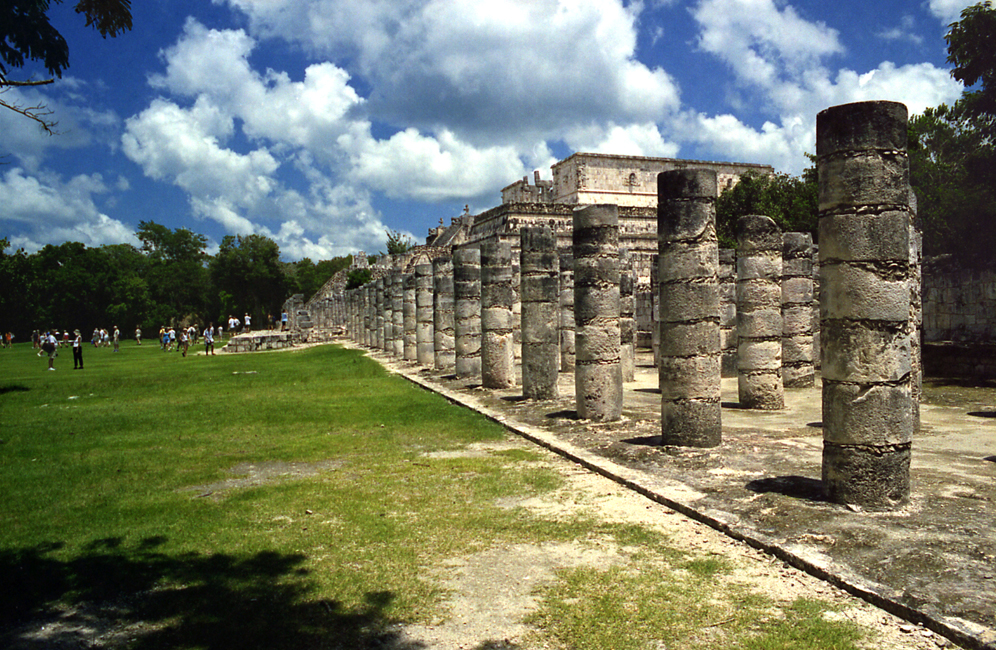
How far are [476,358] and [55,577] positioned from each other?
12.4 metres

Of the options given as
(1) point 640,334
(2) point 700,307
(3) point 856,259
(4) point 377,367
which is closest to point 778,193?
(1) point 640,334

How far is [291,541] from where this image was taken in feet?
17.1

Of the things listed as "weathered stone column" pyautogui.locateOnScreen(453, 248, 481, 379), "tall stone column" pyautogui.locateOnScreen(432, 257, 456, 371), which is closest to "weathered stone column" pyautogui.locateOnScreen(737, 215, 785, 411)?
"weathered stone column" pyautogui.locateOnScreen(453, 248, 481, 379)

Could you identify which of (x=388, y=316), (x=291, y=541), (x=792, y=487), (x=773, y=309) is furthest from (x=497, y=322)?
(x=388, y=316)

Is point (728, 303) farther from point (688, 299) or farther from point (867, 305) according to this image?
point (867, 305)

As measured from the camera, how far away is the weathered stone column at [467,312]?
55.0 feet

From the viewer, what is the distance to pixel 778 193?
32344 millimetres

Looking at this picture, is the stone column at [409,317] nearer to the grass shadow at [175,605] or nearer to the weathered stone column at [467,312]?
the weathered stone column at [467,312]

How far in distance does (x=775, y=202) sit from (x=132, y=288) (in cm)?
5003

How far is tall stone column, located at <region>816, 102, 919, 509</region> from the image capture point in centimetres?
576

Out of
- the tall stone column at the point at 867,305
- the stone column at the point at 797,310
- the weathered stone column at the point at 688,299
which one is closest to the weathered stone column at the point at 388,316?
the stone column at the point at 797,310

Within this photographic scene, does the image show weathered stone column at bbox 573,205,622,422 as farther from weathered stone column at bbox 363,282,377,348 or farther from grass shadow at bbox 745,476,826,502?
weathered stone column at bbox 363,282,377,348

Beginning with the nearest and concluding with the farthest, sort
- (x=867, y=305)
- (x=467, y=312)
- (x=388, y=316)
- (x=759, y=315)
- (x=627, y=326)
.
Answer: (x=867, y=305)
(x=759, y=315)
(x=627, y=326)
(x=467, y=312)
(x=388, y=316)

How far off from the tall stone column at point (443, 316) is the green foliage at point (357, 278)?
3158 cm
